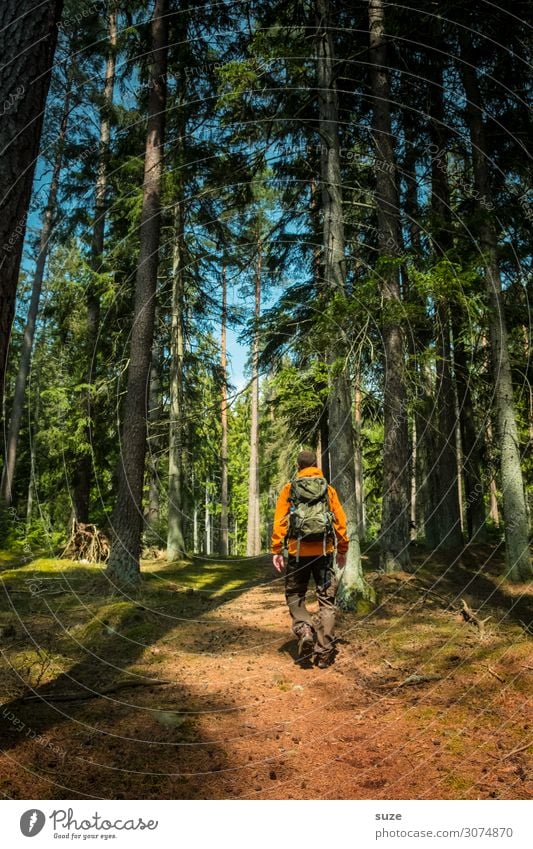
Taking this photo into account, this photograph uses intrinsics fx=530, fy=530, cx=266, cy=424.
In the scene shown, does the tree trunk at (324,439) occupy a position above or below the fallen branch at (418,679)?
above

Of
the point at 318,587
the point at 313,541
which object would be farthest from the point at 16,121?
the point at 318,587

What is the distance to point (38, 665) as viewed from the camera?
595 centimetres

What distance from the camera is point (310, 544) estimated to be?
6742 mm

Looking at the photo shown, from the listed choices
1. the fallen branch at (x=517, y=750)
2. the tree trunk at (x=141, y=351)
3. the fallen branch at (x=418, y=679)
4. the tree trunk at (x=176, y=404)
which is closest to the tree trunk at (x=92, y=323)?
the tree trunk at (x=176, y=404)

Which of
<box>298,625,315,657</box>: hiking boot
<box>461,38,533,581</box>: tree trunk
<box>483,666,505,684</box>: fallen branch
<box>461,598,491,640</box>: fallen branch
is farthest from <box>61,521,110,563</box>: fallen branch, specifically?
<box>483,666,505,684</box>: fallen branch

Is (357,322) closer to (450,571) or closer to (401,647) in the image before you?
(401,647)

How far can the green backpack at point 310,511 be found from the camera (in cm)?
658

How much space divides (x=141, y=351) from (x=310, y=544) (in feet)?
19.0

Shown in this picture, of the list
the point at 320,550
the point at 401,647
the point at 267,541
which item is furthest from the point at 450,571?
the point at 267,541

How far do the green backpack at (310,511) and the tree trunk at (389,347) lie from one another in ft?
14.6

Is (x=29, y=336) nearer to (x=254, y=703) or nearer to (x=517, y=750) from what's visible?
(x=254, y=703)

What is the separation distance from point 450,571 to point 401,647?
665cm

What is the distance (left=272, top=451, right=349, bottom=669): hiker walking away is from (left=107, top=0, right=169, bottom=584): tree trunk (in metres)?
4.34

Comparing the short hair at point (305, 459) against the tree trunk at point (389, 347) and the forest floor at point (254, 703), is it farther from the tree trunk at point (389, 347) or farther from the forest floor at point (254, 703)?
the tree trunk at point (389, 347)
